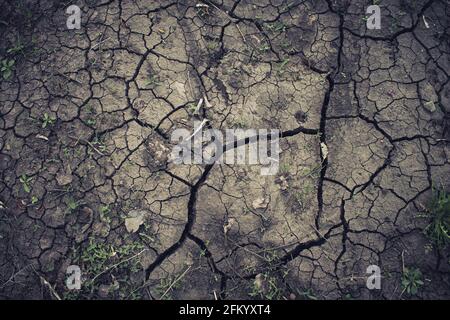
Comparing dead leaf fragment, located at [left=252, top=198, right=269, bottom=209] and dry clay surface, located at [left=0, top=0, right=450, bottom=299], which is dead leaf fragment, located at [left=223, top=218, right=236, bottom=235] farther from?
dead leaf fragment, located at [left=252, top=198, right=269, bottom=209]

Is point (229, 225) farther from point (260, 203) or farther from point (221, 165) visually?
point (221, 165)

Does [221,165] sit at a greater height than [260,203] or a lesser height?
greater

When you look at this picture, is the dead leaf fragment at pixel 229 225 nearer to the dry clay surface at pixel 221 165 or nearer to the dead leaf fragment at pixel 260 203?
the dry clay surface at pixel 221 165

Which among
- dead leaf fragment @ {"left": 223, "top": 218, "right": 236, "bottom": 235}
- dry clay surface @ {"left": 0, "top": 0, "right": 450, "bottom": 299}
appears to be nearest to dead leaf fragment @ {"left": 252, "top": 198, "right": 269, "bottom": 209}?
dry clay surface @ {"left": 0, "top": 0, "right": 450, "bottom": 299}

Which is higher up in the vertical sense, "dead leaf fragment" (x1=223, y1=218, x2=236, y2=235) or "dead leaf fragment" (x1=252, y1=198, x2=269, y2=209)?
"dead leaf fragment" (x1=252, y1=198, x2=269, y2=209)

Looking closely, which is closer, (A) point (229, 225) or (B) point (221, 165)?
(A) point (229, 225)

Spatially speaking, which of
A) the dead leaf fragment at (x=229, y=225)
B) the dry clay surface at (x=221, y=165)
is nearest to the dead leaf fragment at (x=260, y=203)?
the dry clay surface at (x=221, y=165)

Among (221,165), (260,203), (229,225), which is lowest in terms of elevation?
(229,225)

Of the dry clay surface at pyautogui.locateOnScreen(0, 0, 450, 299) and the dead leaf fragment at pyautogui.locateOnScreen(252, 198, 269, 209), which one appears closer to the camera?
the dry clay surface at pyautogui.locateOnScreen(0, 0, 450, 299)

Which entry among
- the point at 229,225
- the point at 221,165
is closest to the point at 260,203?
the point at 229,225
